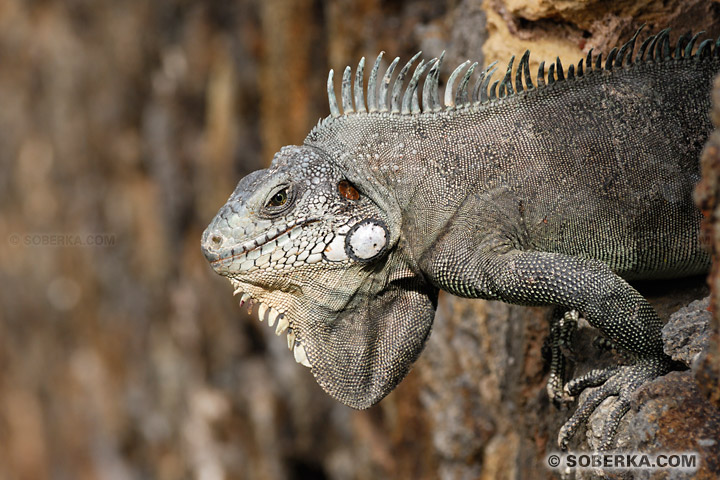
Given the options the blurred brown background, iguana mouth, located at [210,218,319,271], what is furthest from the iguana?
the blurred brown background

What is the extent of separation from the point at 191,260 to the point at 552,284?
6.06m

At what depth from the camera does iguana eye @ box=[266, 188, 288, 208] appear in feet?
7.68

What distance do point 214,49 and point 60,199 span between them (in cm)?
405

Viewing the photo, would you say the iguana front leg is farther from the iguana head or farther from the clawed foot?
the iguana head

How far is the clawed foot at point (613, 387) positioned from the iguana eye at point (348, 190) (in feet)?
3.19

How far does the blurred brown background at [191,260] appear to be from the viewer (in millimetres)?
4125

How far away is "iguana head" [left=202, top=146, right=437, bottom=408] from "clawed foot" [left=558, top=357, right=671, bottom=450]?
0.56 metres

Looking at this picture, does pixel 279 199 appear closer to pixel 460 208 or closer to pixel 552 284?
pixel 460 208

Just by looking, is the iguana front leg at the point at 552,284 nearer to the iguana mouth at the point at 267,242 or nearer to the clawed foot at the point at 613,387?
the clawed foot at the point at 613,387

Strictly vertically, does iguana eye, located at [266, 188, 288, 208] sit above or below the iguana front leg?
above

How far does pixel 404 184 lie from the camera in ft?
7.77

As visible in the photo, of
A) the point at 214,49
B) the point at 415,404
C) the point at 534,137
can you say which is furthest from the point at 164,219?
the point at 534,137

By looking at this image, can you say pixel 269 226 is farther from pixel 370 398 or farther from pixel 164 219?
pixel 164 219

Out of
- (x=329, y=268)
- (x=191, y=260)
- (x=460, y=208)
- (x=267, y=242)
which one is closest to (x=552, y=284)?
(x=460, y=208)
